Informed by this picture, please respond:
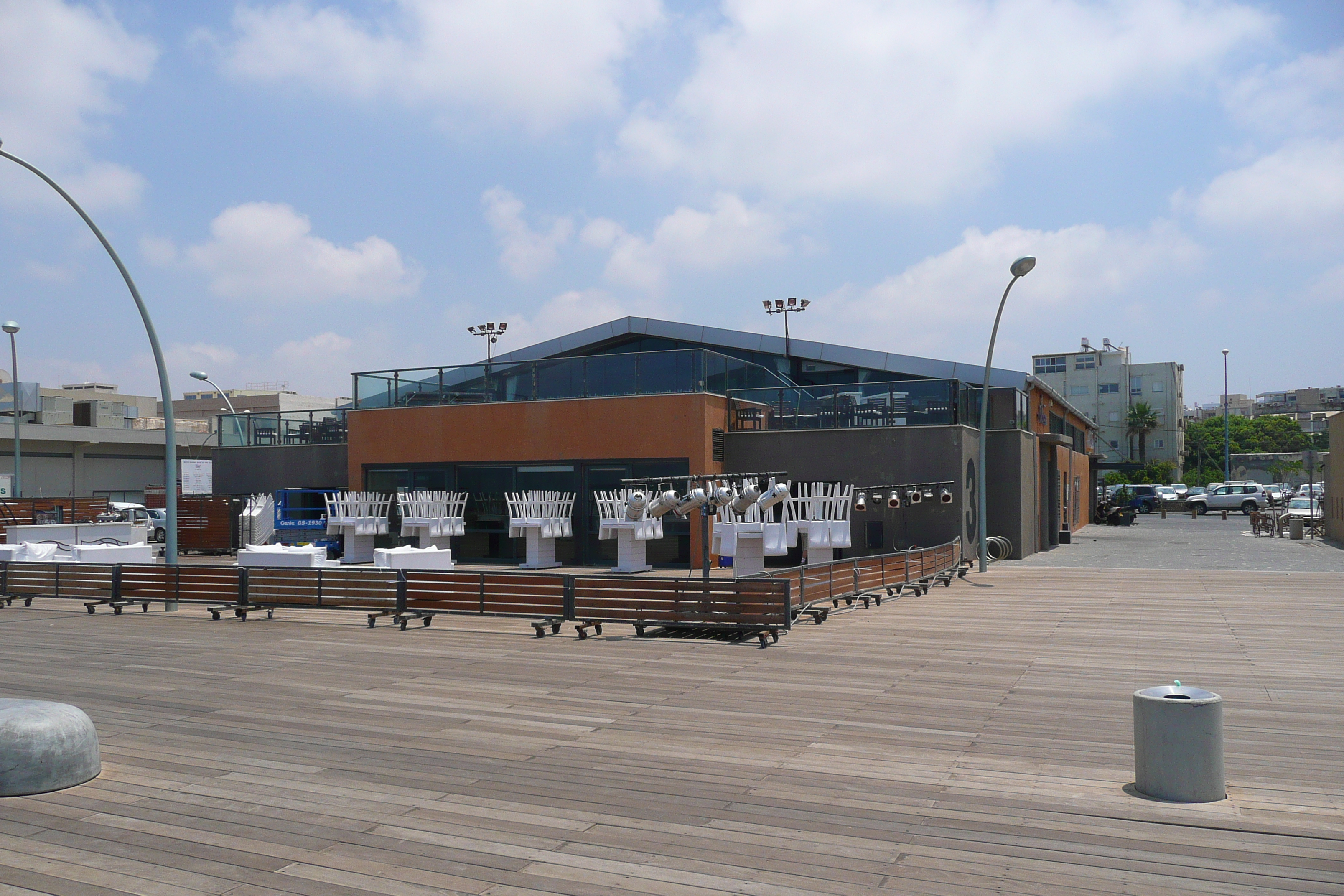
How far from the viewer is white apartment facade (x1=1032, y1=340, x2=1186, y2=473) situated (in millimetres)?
102938

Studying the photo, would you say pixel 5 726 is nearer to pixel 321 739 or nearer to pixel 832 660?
pixel 321 739

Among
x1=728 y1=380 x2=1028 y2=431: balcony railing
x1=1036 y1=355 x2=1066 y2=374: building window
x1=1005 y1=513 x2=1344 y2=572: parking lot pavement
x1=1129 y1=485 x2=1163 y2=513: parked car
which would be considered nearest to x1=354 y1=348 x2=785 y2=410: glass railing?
x1=728 y1=380 x2=1028 y2=431: balcony railing

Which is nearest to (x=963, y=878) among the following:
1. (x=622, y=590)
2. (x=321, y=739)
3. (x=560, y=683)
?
(x=321, y=739)

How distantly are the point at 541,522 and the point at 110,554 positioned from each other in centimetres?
1027

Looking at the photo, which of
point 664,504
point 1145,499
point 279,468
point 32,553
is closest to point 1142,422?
point 1145,499

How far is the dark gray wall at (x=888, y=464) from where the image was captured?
85.5ft

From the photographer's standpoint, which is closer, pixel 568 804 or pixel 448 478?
pixel 568 804

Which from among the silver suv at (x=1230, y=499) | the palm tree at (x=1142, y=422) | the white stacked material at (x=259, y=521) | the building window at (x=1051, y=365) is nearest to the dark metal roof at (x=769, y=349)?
the white stacked material at (x=259, y=521)

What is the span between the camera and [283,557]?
22531mm

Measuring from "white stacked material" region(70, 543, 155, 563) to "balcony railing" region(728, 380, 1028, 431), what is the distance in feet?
50.4

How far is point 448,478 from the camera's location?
98.6 feet

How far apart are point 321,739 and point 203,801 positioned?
1668 mm

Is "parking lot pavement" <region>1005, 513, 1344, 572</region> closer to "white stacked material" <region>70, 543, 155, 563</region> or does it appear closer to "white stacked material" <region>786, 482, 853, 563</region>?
"white stacked material" <region>786, 482, 853, 563</region>

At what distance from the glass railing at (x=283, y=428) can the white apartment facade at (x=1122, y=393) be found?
85535 millimetres
